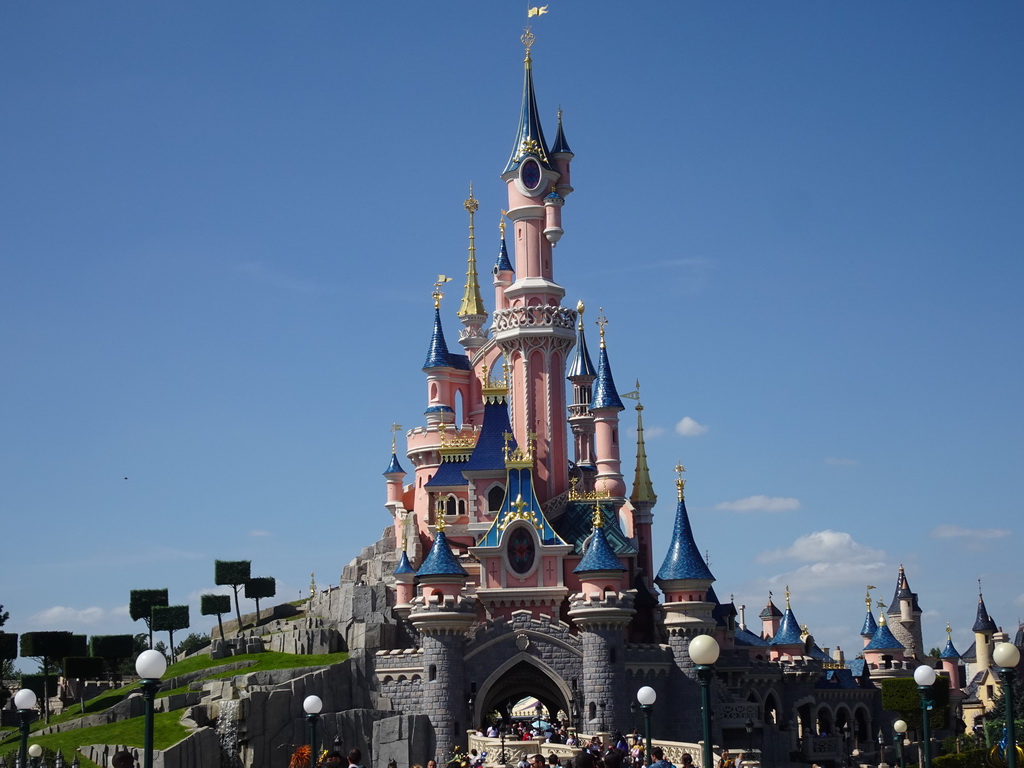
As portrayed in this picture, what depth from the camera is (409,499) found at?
68.8 metres

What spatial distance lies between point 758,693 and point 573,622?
9683mm

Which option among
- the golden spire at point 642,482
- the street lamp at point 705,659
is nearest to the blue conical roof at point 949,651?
the golden spire at point 642,482

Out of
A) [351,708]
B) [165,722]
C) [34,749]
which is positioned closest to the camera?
[34,749]

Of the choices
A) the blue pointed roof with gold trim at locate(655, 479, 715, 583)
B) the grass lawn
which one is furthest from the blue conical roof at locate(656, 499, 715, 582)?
the grass lawn

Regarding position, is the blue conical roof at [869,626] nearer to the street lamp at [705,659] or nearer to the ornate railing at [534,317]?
the ornate railing at [534,317]

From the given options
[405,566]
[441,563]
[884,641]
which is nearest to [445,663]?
[441,563]

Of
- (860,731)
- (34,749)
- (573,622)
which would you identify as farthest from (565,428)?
(34,749)

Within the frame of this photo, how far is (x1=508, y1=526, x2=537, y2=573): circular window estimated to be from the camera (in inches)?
2208

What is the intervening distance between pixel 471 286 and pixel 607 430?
1428cm

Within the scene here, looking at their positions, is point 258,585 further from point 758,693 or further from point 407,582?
point 758,693

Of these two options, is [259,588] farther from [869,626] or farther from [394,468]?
[869,626]

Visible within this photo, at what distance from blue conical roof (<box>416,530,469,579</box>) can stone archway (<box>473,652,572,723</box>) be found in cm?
383

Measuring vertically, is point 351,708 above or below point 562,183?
below

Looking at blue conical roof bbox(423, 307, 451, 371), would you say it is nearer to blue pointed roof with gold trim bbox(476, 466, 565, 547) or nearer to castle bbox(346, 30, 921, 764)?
castle bbox(346, 30, 921, 764)
